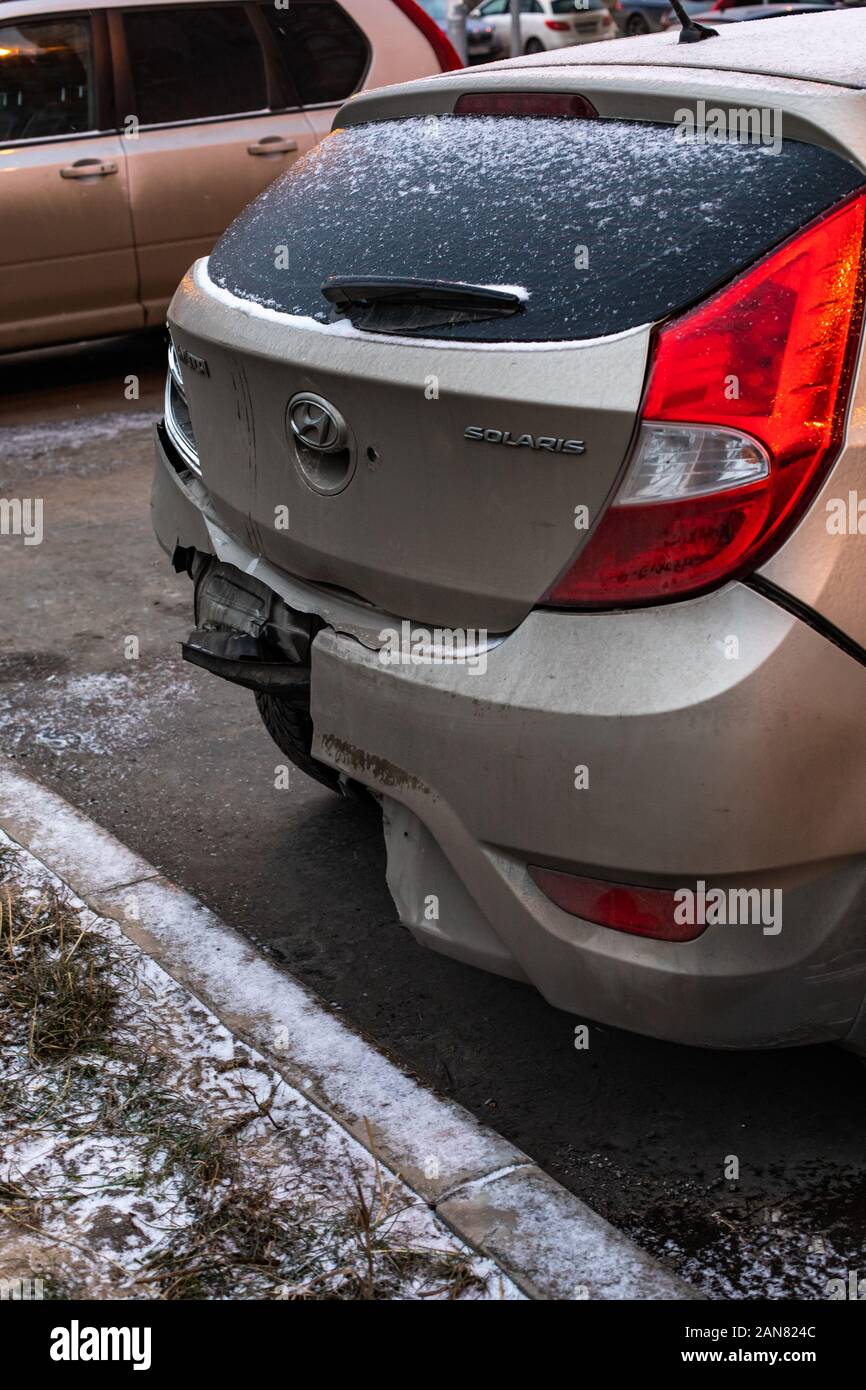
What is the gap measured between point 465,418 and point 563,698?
0.43 m

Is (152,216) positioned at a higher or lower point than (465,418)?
higher

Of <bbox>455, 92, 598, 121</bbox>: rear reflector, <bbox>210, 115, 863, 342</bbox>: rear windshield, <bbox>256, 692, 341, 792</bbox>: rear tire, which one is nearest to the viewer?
<bbox>210, 115, 863, 342</bbox>: rear windshield

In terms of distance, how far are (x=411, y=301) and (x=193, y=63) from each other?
6162 mm

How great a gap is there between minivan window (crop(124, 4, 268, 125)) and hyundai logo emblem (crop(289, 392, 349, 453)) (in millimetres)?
5940

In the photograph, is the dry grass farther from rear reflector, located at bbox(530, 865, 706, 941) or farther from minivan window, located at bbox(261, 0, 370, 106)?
minivan window, located at bbox(261, 0, 370, 106)

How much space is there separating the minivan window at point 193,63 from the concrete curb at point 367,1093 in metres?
5.27

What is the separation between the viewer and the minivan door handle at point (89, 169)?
7695 millimetres

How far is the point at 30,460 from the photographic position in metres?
7.11

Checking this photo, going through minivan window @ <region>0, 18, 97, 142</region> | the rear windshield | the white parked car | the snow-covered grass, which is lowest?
the snow-covered grass

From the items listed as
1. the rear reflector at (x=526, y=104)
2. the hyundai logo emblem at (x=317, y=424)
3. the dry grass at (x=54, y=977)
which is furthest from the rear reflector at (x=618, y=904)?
the rear reflector at (x=526, y=104)

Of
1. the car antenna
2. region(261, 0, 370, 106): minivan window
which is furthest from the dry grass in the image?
region(261, 0, 370, 106): minivan window

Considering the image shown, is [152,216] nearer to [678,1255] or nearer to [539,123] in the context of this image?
[539,123]

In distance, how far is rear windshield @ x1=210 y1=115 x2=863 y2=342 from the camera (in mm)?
2273
